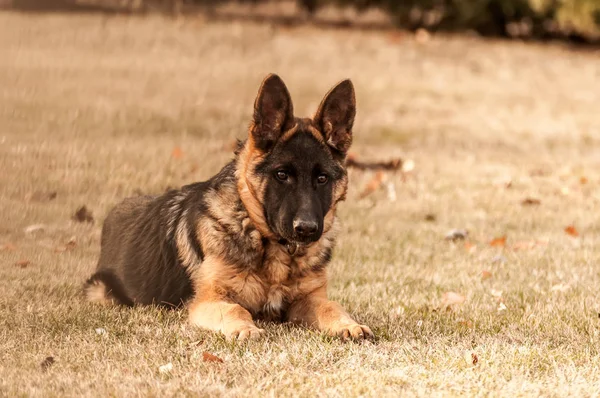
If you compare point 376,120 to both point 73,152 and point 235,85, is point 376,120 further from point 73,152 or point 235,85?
point 73,152

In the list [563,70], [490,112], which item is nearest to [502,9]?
[563,70]

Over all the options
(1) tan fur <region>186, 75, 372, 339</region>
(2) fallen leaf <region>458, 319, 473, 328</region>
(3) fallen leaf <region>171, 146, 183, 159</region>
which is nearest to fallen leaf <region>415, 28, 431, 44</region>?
(3) fallen leaf <region>171, 146, 183, 159</region>

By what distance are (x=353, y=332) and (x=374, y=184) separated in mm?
5667

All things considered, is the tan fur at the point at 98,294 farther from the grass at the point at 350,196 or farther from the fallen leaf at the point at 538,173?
the fallen leaf at the point at 538,173

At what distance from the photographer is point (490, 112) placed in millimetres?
16406

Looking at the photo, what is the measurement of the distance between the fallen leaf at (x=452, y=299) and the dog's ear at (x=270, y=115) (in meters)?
1.83

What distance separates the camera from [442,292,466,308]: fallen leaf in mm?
6609

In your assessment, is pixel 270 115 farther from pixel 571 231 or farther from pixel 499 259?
pixel 571 231

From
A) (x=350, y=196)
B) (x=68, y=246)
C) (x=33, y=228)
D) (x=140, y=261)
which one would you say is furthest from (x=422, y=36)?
(x=140, y=261)

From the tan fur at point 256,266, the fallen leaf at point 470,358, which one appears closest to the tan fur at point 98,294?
the tan fur at point 256,266

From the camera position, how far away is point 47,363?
16.1ft

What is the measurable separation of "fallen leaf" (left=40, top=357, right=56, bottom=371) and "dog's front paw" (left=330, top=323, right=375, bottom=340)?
154 cm

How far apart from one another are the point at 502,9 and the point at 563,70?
115 inches

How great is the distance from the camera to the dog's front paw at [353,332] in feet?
17.4
